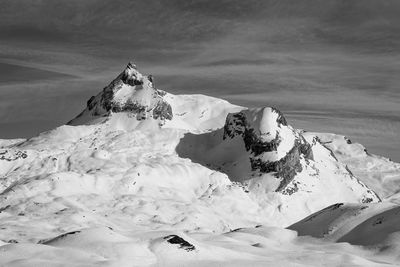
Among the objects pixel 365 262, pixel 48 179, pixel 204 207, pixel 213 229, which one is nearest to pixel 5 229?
pixel 48 179

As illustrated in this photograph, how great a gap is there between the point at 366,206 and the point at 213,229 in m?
96.2

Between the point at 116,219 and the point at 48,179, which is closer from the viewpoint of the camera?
the point at 116,219

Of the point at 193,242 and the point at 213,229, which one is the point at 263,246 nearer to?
the point at 193,242

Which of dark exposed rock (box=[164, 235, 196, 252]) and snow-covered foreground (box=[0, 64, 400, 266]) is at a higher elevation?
dark exposed rock (box=[164, 235, 196, 252])

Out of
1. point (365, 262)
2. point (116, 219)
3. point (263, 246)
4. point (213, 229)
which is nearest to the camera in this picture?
point (365, 262)

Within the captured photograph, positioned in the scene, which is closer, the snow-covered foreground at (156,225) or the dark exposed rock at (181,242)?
the snow-covered foreground at (156,225)

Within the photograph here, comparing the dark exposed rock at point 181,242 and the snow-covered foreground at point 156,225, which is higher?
the dark exposed rock at point 181,242

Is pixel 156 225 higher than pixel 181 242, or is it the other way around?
pixel 181 242

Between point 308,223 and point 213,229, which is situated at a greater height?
point 308,223

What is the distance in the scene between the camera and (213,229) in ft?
526

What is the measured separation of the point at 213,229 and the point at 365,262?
115793mm

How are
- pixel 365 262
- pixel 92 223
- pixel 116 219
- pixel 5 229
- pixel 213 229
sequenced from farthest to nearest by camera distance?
pixel 213 229 → pixel 116 219 → pixel 92 223 → pixel 5 229 → pixel 365 262

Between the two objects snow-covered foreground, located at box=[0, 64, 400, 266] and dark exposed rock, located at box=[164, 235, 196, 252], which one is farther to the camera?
dark exposed rock, located at box=[164, 235, 196, 252]

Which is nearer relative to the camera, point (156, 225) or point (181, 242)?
point (181, 242)
